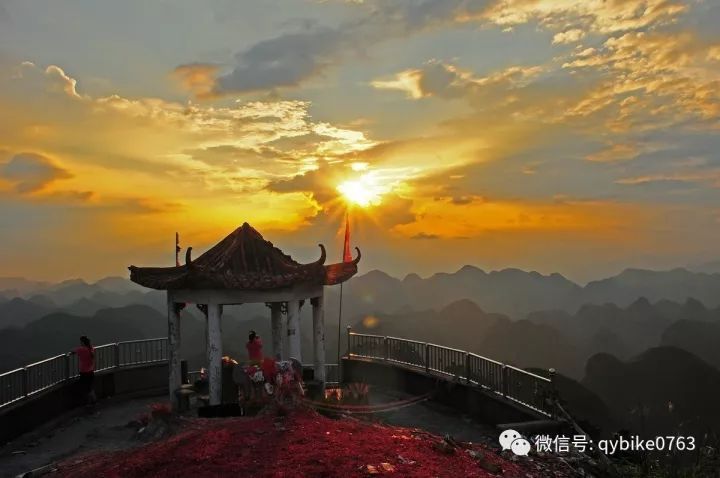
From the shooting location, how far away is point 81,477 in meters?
11.3

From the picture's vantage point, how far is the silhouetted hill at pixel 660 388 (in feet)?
228

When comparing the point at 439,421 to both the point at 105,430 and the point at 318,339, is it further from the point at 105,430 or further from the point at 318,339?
the point at 105,430

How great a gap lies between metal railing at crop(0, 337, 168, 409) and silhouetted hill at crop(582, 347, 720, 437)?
60.7 metres

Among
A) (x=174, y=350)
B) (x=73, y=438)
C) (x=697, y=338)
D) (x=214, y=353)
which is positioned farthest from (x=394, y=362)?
(x=697, y=338)

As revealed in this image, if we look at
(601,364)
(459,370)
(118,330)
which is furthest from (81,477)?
(118,330)

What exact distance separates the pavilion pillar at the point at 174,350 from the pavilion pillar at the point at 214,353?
167 cm

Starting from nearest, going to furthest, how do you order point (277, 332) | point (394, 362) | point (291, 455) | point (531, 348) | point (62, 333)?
point (291, 455) → point (277, 332) → point (394, 362) → point (531, 348) → point (62, 333)

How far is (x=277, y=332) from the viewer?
19.1 meters

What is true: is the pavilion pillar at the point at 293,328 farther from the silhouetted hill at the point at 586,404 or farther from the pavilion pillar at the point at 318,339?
the silhouetted hill at the point at 586,404

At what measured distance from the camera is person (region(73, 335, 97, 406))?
19766 millimetres

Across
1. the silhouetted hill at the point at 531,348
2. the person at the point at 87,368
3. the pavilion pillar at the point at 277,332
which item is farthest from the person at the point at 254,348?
the silhouetted hill at the point at 531,348

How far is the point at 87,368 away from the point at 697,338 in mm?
127686

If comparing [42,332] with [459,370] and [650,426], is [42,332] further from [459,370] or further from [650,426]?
[459,370]

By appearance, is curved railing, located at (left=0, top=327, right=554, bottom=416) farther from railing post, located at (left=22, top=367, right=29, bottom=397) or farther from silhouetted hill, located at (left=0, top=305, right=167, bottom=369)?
silhouetted hill, located at (left=0, top=305, right=167, bottom=369)
